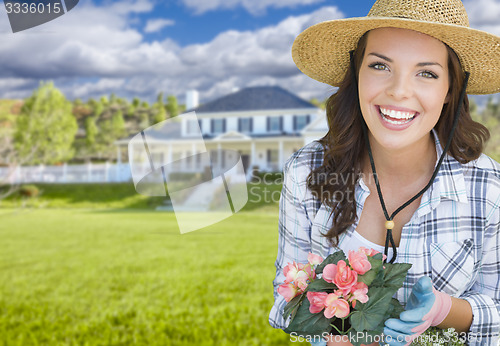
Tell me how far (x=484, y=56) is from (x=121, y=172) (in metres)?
18.9

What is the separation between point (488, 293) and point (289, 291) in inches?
34.4

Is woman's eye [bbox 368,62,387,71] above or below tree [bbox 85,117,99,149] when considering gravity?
above

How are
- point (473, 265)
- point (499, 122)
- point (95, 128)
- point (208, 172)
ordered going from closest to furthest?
point (473, 265) → point (208, 172) → point (499, 122) → point (95, 128)

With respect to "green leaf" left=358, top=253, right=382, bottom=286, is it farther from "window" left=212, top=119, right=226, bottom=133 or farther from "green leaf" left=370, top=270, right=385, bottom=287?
"window" left=212, top=119, right=226, bottom=133

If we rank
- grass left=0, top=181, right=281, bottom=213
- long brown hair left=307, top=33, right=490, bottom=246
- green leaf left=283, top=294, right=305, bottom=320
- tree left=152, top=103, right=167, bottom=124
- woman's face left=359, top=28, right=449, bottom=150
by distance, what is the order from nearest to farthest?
green leaf left=283, top=294, right=305, bottom=320
woman's face left=359, top=28, right=449, bottom=150
long brown hair left=307, top=33, right=490, bottom=246
grass left=0, top=181, right=281, bottom=213
tree left=152, top=103, right=167, bottom=124

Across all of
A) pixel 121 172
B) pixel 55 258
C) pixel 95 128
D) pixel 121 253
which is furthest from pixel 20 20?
pixel 95 128

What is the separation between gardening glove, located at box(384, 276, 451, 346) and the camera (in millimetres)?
1343

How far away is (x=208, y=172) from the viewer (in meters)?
8.04

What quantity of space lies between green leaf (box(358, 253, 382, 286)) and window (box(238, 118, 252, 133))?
1712cm

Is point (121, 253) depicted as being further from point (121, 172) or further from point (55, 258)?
point (121, 172)

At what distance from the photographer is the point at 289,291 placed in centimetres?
141

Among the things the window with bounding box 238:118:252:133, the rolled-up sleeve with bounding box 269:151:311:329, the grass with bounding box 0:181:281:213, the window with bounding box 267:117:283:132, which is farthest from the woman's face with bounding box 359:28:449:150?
the window with bounding box 238:118:252:133
